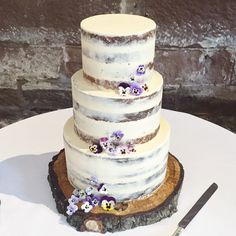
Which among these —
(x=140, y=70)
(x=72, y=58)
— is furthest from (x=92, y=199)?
(x=72, y=58)

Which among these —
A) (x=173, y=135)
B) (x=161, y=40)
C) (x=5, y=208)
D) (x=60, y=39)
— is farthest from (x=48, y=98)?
(x=5, y=208)

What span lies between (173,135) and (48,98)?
1.53ft

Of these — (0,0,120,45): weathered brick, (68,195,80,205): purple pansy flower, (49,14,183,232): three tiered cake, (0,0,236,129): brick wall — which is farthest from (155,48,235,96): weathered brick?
(68,195,80,205): purple pansy flower

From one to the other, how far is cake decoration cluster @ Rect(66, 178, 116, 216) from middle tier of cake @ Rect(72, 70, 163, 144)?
8 centimetres

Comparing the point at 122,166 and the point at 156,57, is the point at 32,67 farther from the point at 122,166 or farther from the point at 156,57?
the point at 122,166

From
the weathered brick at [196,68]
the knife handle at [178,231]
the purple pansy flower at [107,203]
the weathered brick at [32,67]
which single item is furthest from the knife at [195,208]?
the weathered brick at [32,67]

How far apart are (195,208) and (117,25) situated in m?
0.32

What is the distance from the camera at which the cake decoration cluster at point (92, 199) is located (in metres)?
0.75

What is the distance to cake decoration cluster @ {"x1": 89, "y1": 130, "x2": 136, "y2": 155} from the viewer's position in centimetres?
74

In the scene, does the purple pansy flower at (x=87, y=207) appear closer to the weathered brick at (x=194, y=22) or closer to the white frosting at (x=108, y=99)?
the white frosting at (x=108, y=99)

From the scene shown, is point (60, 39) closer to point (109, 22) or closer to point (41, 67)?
point (41, 67)

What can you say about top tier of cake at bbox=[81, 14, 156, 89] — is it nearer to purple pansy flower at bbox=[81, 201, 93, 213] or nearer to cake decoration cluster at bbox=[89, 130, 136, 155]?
cake decoration cluster at bbox=[89, 130, 136, 155]

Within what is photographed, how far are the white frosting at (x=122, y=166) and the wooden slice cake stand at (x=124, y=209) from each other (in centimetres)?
2

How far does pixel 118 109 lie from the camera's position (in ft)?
2.35
